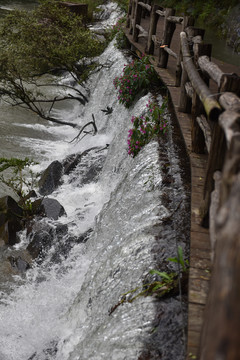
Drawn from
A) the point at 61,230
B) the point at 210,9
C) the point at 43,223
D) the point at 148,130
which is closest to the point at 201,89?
the point at 148,130

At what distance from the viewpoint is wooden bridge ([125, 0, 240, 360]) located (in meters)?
1.25

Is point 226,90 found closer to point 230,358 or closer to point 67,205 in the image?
point 230,358

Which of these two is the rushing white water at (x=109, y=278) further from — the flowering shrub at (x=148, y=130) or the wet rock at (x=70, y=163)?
the wet rock at (x=70, y=163)

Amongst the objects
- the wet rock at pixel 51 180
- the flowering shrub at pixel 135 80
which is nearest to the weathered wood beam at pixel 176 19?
the flowering shrub at pixel 135 80

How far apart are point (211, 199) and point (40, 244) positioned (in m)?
4.08

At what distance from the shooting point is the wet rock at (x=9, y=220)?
6.93m

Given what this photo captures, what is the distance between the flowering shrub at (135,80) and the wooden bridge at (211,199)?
376mm

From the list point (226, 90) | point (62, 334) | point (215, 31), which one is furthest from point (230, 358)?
point (215, 31)

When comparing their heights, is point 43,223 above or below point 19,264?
above

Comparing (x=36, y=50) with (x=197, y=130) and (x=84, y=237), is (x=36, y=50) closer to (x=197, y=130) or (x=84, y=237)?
(x=84, y=237)

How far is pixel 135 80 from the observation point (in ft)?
25.9

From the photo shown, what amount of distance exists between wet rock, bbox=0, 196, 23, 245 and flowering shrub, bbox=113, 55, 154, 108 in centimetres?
295

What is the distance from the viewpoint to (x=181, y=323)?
9.80 ft

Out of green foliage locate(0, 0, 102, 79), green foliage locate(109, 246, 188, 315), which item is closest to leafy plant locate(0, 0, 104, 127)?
green foliage locate(0, 0, 102, 79)
